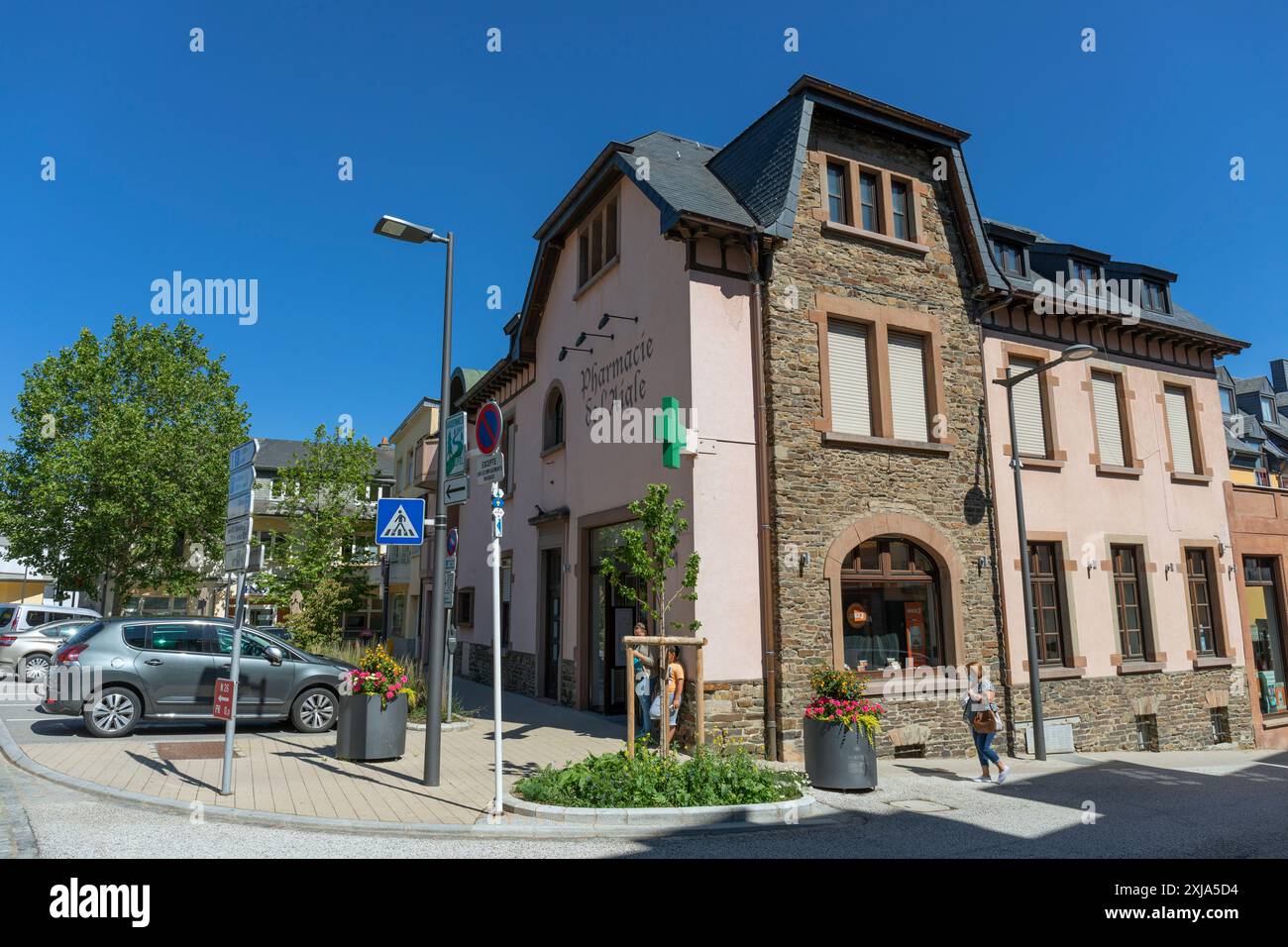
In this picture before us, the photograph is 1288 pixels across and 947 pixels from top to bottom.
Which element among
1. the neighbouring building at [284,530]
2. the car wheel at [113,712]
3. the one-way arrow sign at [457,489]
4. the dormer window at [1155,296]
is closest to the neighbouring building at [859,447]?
the dormer window at [1155,296]

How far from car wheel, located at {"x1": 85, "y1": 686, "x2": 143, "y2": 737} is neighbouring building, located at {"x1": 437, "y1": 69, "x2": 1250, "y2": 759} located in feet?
20.9

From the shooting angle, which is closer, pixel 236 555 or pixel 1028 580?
pixel 236 555

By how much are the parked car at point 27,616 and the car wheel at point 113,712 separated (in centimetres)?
1221

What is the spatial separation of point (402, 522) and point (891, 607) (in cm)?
781

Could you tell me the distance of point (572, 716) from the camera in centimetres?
1430

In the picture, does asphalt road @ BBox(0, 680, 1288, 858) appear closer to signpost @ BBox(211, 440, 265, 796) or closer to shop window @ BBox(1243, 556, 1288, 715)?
signpost @ BBox(211, 440, 265, 796)

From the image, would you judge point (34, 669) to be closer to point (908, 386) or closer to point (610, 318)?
point (610, 318)

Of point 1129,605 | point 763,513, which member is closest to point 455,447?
point 763,513

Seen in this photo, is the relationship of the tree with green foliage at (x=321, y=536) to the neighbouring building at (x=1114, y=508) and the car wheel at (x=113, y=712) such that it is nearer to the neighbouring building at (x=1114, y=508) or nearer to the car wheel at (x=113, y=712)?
the car wheel at (x=113, y=712)

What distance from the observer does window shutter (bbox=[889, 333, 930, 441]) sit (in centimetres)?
1367

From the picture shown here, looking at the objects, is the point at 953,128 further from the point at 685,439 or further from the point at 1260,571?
the point at 1260,571

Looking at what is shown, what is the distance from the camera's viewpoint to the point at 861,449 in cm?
1293

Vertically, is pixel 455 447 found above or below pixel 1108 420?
below
